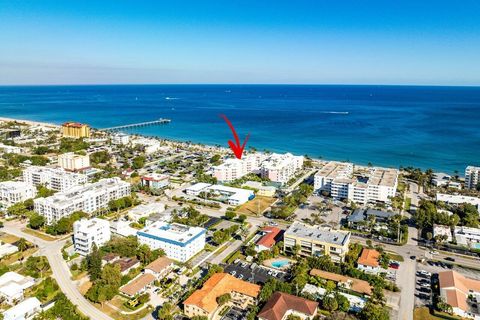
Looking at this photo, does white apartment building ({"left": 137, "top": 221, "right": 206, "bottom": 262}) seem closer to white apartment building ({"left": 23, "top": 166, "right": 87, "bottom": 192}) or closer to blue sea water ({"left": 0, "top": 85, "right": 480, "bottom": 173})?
white apartment building ({"left": 23, "top": 166, "right": 87, "bottom": 192})

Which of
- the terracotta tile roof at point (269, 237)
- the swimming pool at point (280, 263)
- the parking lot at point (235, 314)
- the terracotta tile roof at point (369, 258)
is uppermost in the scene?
the terracotta tile roof at point (369, 258)

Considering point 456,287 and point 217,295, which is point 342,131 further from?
point 217,295

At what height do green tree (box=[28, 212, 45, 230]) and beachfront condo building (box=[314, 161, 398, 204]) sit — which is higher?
beachfront condo building (box=[314, 161, 398, 204])

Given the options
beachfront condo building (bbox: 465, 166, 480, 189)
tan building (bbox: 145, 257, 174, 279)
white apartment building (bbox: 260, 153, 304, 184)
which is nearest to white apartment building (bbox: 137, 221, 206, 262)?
tan building (bbox: 145, 257, 174, 279)

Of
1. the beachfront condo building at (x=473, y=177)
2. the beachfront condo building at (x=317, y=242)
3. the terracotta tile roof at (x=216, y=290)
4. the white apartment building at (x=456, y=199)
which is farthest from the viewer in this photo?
the beachfront condo building at (x=473, y=177)

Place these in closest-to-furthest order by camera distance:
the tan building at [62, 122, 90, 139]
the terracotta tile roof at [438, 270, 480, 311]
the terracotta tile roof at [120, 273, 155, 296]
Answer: the terracotta tile roof at [438, 270, 480, 311] → the terracotta tile roof at [120, 273, 155, 296] → the tan building at [62, 122, 90, 139]

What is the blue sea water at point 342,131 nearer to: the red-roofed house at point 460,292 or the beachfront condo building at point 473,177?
the beachfront condo building at point 473,177

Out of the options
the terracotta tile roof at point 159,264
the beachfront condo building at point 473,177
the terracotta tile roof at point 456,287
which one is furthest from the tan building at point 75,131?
the terracotta tile roof at point 456,287
